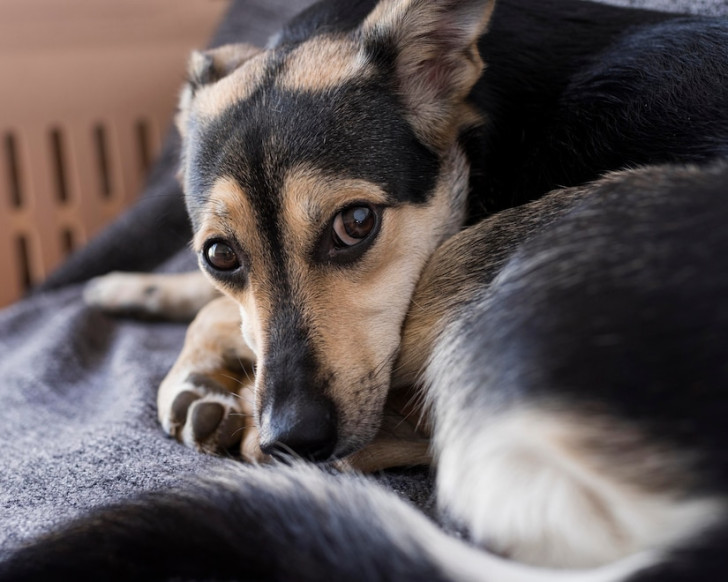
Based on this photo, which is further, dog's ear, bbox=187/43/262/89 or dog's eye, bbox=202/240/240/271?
dog's ear, bbox=187/43/262/89

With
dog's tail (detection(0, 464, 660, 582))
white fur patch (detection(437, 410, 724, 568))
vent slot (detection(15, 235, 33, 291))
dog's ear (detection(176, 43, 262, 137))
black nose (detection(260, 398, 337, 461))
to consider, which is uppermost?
dog's ear (detection(176, 43, 262, 137))

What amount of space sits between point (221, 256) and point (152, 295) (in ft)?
2.85

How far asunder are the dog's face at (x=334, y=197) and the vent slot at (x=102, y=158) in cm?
182

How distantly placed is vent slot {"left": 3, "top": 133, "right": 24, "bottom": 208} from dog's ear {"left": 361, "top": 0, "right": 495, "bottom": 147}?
79.9 inches

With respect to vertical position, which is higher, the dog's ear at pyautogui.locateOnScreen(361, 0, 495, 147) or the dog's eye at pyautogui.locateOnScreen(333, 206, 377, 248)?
the dog's ear at pyautogui.locateOnScreen(361, 0, 495, 147)

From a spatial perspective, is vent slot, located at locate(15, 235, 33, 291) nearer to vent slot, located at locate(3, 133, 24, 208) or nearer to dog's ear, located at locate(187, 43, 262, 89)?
vent slot, located at locate(3, 133, 24, 208)

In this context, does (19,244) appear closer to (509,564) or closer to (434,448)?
(434,448)

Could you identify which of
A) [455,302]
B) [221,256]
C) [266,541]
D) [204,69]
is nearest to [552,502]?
[266,541]

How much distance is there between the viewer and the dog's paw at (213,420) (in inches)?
51.1

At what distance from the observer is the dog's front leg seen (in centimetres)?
130

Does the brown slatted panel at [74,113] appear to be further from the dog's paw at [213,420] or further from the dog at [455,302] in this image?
the dog's paw at [213,420]

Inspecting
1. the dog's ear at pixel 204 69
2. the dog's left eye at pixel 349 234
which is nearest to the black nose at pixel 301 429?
the dog's left eye at pixel 349 234

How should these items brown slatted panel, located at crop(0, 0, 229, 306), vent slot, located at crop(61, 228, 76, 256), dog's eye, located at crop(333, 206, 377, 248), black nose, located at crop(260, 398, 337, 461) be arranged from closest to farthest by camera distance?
black nose, located at crop(260, 398, 337, 461)
dog's eye, located at crop(333, 206, 377, 248)
brown slatted panel, located at crop(0, 0, 229, 306)
vent slot, located at crop(61, 228, 76, 256)

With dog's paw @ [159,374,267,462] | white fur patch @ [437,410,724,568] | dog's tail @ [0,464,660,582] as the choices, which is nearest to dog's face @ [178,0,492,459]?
dog's paw @ [159,374,267,462]
